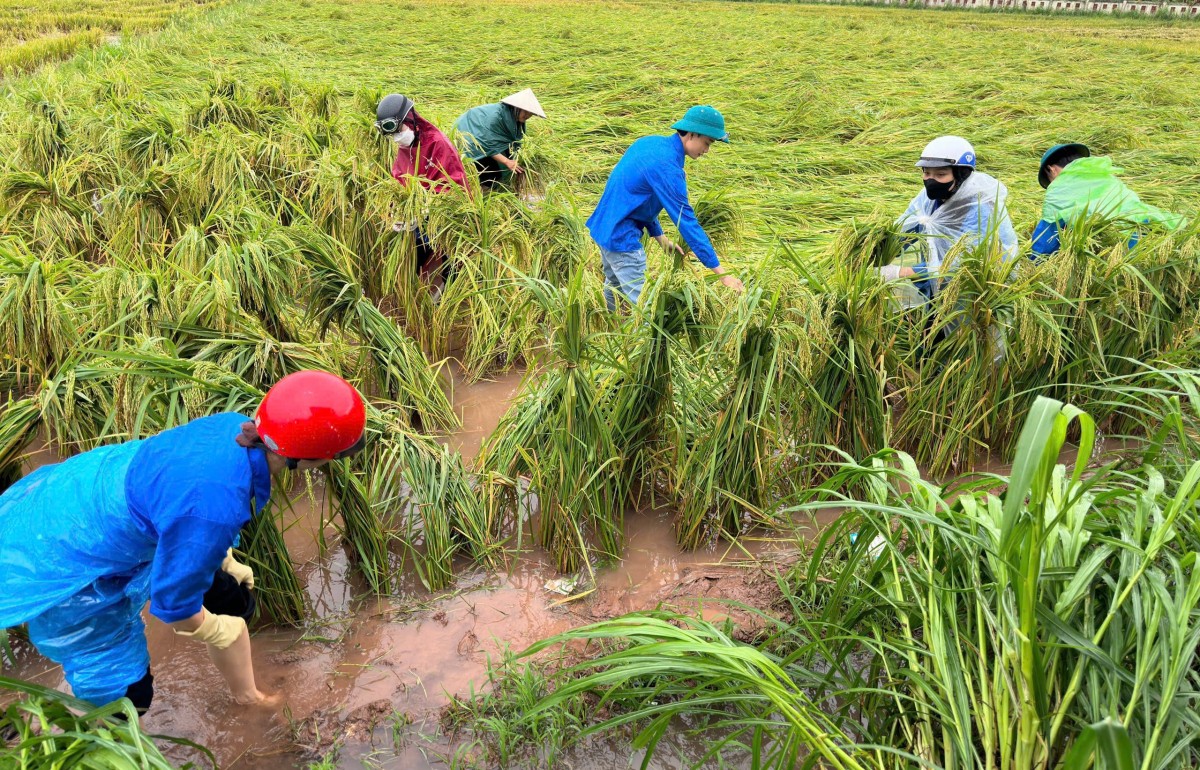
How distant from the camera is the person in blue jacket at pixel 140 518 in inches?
64.9

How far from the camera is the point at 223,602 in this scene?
6.86 ft

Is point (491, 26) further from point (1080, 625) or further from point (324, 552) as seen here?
point (1080, 625)

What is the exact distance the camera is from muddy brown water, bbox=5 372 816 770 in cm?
204

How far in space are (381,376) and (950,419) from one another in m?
2.25

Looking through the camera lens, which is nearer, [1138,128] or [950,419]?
[950,419]

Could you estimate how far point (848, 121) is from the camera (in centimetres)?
799

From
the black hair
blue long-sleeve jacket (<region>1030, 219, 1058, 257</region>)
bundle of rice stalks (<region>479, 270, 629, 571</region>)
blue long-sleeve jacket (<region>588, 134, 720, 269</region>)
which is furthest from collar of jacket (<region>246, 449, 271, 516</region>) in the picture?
the black hair

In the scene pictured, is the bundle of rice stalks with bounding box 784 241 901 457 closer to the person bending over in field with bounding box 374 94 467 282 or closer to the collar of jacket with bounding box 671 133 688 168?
the collar of jacket with bounding box 671 133 688 168

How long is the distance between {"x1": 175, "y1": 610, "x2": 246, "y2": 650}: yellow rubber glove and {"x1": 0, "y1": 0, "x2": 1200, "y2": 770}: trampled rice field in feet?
0.94

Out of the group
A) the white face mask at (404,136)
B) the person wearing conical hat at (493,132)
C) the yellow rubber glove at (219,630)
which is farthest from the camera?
the person wearing conical hat at (493,132)

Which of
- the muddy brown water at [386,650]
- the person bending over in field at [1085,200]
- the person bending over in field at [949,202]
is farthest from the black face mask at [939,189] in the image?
the muddy brown water at [386,650]

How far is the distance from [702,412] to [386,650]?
1309 mm

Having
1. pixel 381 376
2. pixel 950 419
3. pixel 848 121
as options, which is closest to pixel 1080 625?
pixel 950 419

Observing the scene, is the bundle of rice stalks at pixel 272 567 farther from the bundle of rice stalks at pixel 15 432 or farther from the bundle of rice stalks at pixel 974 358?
the bundle of rice stalks at pixel 974 358
